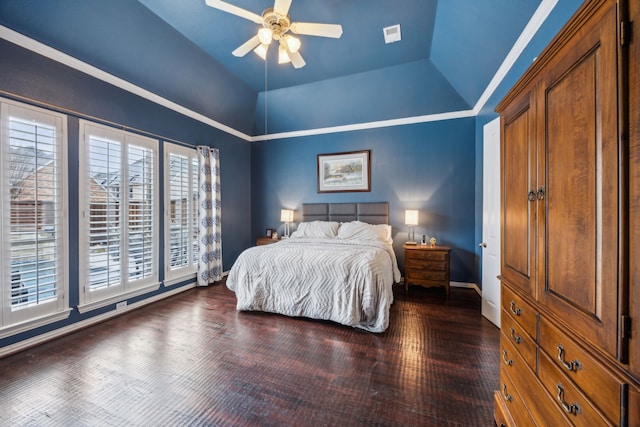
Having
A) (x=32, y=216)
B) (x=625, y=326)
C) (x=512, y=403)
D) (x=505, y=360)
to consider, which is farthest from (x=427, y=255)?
(x=32, y=216)

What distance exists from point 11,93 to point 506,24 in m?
4.46

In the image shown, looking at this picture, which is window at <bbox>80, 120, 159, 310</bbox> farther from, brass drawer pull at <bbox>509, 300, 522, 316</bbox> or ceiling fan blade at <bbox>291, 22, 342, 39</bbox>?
brass drawer pull at <bbox>509, 300, 522, 316</bbox>

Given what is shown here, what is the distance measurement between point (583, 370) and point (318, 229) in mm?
3968

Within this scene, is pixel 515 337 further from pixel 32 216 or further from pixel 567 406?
pixel 32 216

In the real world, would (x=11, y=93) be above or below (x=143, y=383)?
above

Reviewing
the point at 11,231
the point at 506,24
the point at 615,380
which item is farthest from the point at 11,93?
the point at 506,24

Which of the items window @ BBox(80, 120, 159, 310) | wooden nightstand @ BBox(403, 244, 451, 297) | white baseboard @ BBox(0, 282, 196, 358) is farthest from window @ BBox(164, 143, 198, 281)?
wooden nightstand @ BBox(403, 244, 451, 297)

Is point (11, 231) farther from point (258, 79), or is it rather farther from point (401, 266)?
point (401, 266)

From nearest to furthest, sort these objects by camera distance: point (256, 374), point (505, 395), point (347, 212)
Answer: point (505, 395) < point (256, 374) < point (347, 212)

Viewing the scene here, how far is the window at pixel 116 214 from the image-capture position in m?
2.88

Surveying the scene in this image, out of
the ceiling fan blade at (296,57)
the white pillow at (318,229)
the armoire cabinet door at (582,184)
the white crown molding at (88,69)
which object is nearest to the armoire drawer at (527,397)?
the armoire cabinet door at (582,184)

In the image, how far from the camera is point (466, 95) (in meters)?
3.91

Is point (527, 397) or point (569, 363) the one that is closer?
point (569, 363)

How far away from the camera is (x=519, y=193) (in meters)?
1.27
